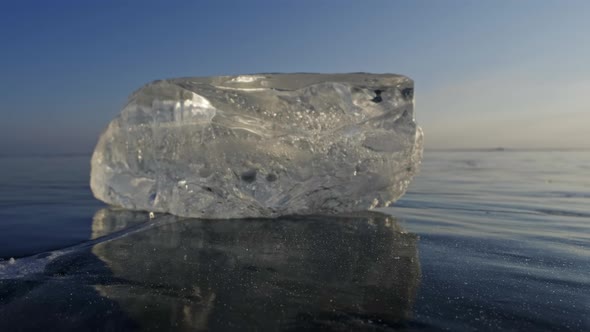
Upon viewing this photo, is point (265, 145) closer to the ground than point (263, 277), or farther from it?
farther from it

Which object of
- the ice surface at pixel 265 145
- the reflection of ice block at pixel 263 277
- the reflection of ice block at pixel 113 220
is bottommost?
the reflection of ice block at pixel 113 220

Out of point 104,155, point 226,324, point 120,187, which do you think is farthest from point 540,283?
point 104,155

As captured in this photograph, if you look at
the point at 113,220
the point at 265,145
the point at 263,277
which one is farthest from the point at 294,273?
the point at 113,220

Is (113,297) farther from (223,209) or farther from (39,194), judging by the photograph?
(39,194)

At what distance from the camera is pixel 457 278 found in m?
1.65

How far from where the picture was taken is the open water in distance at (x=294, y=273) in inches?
48.6

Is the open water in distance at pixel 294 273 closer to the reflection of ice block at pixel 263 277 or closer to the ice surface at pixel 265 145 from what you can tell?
the reflection of ice block at pixel 263 277

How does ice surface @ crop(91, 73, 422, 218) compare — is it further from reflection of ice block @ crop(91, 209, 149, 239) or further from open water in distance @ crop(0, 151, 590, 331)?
open water in distance @ crop(0, 151, 590, 331)

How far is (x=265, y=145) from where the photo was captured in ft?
11.3

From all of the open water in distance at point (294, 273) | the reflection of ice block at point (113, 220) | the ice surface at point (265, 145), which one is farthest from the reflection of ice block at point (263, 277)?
the ice surface at point (265, 145)

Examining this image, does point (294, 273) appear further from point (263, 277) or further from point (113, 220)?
point (113, 220)

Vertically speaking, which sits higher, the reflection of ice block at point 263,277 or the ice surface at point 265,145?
the ice surface at point 265,145

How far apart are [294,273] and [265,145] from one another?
1887 mm

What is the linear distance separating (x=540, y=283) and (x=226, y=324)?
137 centimetres
